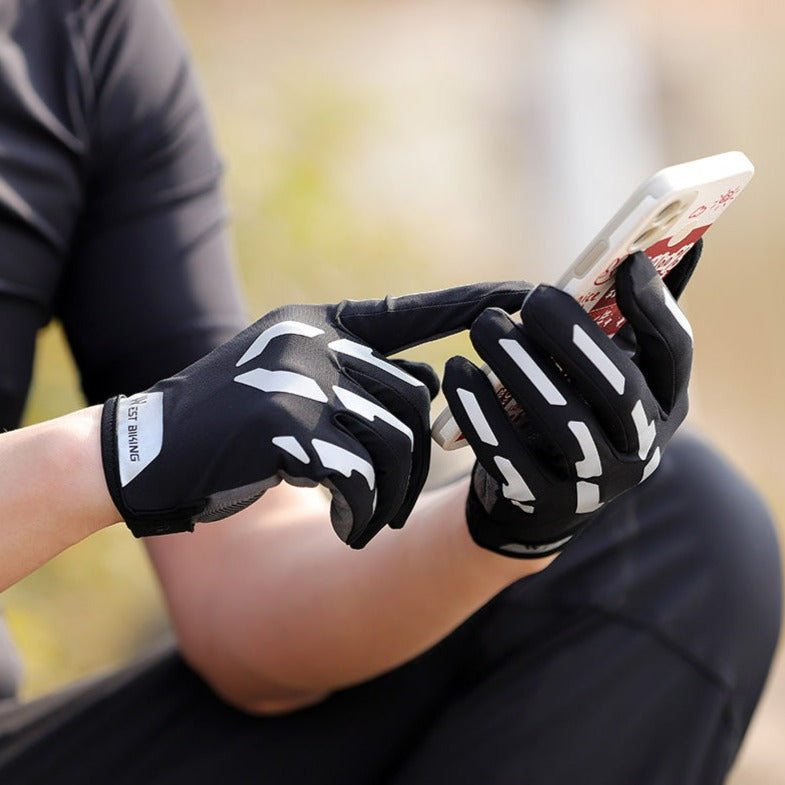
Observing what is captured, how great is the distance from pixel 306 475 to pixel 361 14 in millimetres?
2396

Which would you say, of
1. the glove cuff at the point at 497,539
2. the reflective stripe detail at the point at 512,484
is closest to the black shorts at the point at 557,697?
the glove cuff at the point at 497,539

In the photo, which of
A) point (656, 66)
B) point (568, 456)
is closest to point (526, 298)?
point (568, 456)

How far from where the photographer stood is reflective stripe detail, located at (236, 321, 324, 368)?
677mm

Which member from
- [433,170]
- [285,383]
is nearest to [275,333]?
[285,383]

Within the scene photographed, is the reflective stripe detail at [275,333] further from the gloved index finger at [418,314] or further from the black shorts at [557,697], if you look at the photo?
the black shorts at [557,697]

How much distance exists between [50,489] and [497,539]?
0.32 metres

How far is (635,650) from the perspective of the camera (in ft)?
3.10

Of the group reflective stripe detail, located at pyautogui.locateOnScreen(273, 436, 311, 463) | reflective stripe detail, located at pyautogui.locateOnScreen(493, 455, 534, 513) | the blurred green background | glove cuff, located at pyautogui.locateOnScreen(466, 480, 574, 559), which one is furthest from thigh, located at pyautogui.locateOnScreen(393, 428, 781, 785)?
the blurred green background

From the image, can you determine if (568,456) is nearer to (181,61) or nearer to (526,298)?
(526,298)

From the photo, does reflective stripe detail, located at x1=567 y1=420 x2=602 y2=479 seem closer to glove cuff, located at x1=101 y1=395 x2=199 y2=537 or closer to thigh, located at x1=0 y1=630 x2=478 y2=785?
glove cuff, located at x1=101 y1=395 x2=199 y2=537

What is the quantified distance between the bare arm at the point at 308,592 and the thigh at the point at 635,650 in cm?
9

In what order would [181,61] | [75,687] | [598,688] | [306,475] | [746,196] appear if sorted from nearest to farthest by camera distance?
[306,475]
[598,688]
[75,687]
[181,61]
[746,196]

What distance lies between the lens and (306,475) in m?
0.66

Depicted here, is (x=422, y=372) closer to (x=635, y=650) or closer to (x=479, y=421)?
(x=479, y=421)
